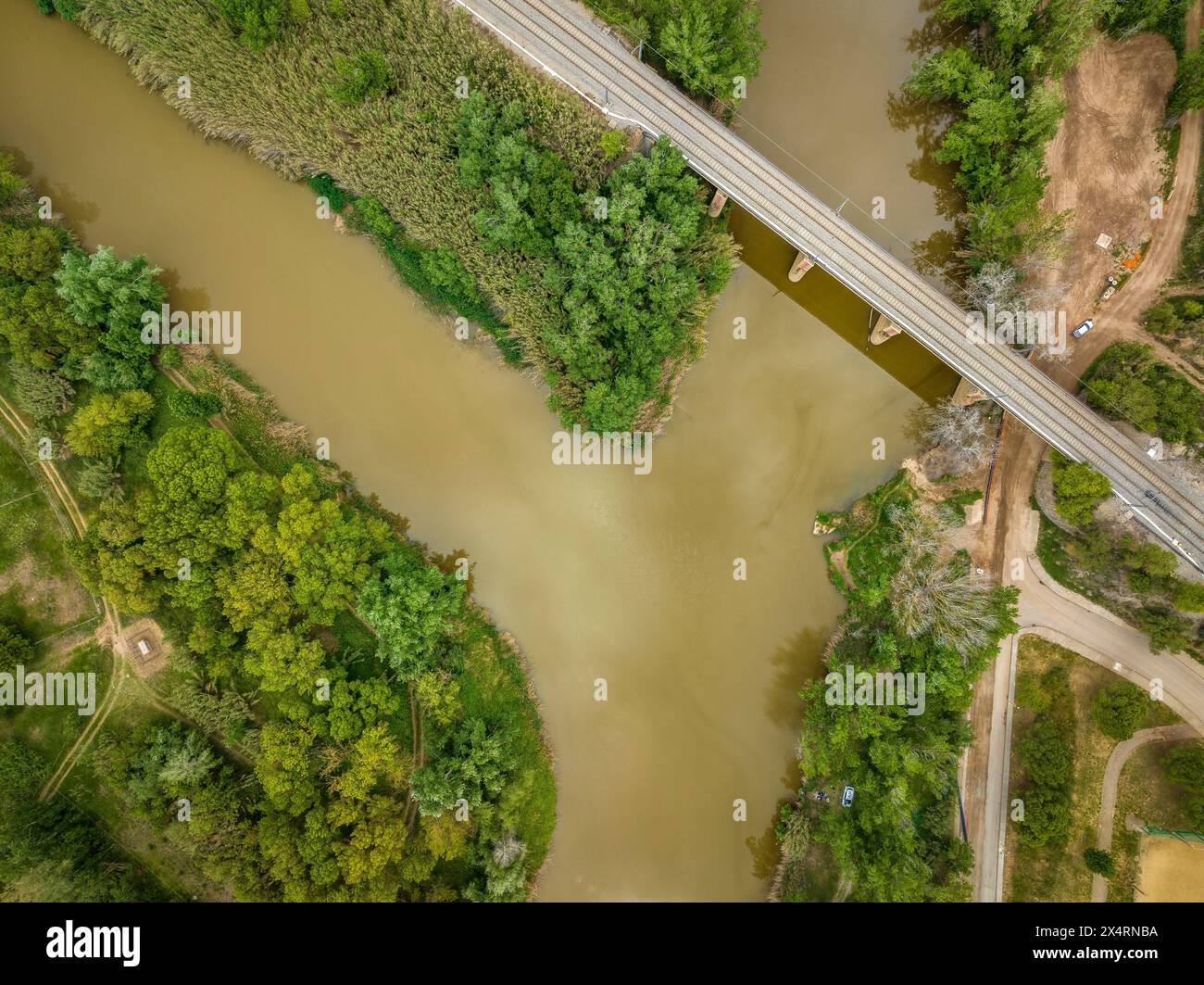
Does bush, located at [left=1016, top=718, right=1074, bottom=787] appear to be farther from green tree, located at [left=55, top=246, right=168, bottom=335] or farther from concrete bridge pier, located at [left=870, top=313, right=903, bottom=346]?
green tree, located at [left=55, top=246, right=168, bottom=335]

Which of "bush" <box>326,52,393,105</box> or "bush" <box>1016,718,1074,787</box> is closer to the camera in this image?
"bush" <box>326,52,393,105</box>

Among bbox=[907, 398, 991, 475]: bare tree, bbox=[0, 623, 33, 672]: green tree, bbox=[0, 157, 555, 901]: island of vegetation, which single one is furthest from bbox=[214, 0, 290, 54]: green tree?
bbox=[907, 398, 991, 475]: bare tree

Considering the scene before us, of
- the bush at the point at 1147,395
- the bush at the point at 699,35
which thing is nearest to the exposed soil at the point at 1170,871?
the bush at the point at 1147,395

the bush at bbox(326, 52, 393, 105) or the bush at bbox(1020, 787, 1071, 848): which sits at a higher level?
the bush at bbox(326, 52, 393, 105)

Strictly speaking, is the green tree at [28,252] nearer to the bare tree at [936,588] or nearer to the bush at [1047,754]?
the bare tree at [936,588]

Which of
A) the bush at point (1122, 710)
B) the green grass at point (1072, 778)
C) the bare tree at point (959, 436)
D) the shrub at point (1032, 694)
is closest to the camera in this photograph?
the bush at point (1122, 710)

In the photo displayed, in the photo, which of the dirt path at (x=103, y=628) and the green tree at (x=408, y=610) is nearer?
the green tree at (x=408, y=610)

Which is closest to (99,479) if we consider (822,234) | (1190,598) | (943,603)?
(822,234)
